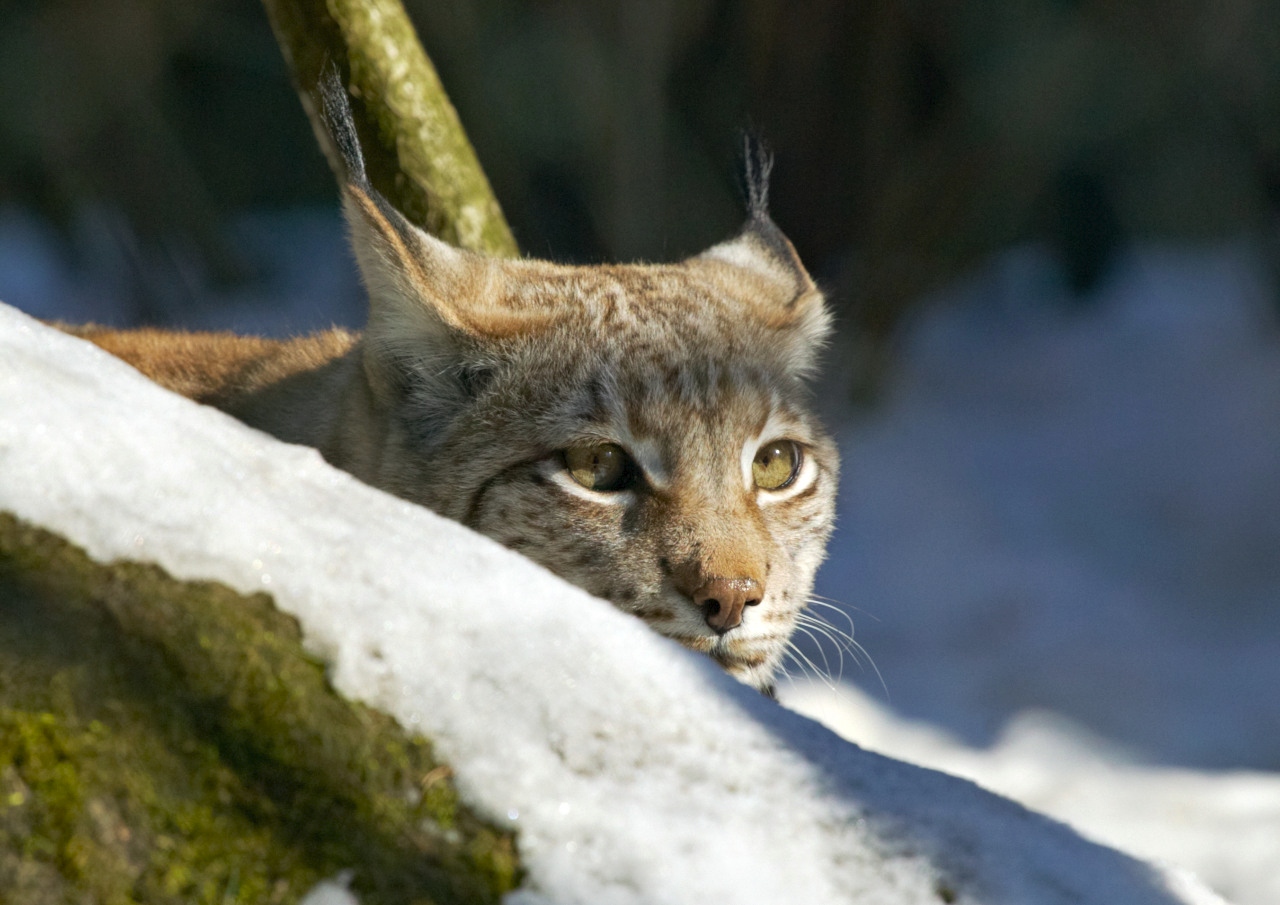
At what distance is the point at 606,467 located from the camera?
281cm

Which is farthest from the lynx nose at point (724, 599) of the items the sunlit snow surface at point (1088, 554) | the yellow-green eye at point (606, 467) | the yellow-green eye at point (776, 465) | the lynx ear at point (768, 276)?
the sunlit snow surface at point (1088, 554)

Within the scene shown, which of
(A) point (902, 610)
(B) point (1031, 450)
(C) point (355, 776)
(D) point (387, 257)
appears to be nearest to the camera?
(C) point (355, 776)

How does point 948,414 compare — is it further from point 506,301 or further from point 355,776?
point 355,776

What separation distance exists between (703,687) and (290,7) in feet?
8.70

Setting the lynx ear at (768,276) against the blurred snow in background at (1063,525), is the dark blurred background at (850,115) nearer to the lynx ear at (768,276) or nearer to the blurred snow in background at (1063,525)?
the blurred snow in background at (1063,525)

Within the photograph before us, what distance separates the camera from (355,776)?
130 centimetres

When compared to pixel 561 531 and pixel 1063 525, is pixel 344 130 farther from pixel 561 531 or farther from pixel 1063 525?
pixel 1063 525

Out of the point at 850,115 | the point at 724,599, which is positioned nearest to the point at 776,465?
the point at 724,599

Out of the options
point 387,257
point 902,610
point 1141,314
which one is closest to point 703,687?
point 387,257

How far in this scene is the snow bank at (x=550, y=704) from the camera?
1.35 meters

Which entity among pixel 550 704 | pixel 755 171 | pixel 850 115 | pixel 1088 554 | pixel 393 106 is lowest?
pixel 550 704

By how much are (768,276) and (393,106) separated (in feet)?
4.00

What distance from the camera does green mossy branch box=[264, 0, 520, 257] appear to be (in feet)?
11.2

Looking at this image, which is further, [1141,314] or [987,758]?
[1141,314]
